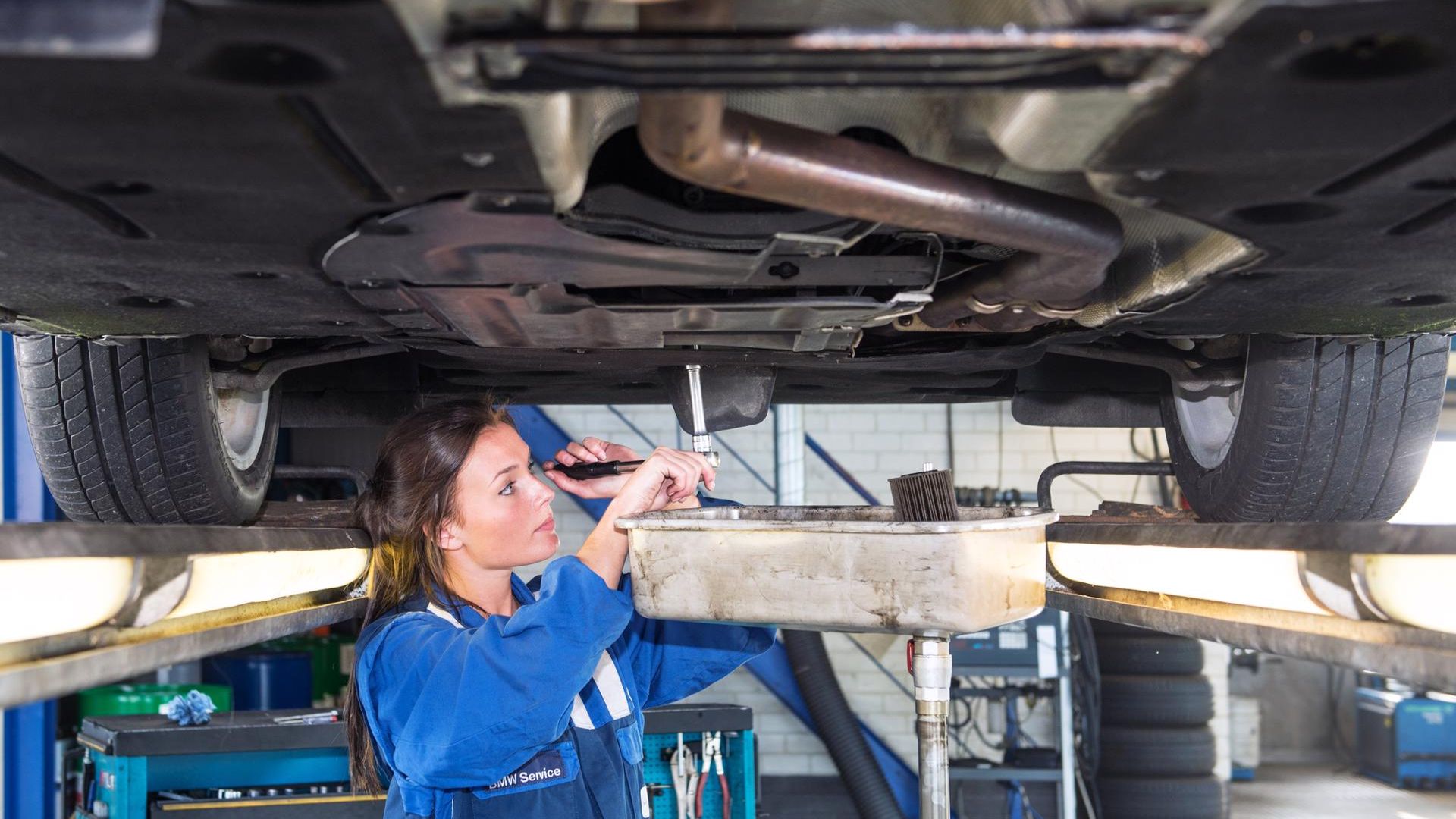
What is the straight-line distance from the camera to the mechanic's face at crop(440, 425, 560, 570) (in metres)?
1.60

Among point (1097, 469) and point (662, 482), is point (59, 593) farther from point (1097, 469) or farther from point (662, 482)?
point (1097, 469)

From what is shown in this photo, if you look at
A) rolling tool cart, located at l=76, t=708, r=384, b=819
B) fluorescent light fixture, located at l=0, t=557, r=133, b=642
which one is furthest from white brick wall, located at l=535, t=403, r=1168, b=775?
fluorescent light fixture, located at l=0, t=557, r=133, b=642

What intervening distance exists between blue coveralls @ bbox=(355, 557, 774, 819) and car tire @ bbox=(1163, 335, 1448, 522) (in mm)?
751

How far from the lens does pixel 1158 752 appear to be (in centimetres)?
464

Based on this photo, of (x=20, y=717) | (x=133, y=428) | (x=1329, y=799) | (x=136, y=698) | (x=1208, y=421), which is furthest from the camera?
(x=1329, y=799)

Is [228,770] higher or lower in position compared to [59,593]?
lower

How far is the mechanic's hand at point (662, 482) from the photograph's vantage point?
128cm

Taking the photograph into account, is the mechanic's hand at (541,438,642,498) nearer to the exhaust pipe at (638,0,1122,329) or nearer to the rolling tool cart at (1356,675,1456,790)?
the exhaust pipe at (638,0,1122,329)

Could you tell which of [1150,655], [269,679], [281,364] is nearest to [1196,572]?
[281,364]

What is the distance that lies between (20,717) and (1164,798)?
4.26 meters

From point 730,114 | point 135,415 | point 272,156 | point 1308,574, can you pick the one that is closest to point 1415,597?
point 1308,574

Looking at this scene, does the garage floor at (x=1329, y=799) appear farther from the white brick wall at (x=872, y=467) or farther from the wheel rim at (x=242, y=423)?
the wheel rim at (x=242, y=423)

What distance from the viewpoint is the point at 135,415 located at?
157 centimetres

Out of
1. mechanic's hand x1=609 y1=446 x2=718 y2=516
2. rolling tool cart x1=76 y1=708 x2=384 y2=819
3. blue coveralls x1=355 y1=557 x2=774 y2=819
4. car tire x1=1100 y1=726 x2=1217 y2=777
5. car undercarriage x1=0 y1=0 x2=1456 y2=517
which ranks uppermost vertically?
car undercarriage x1=0 y1=0 x2=1456 y2=517
